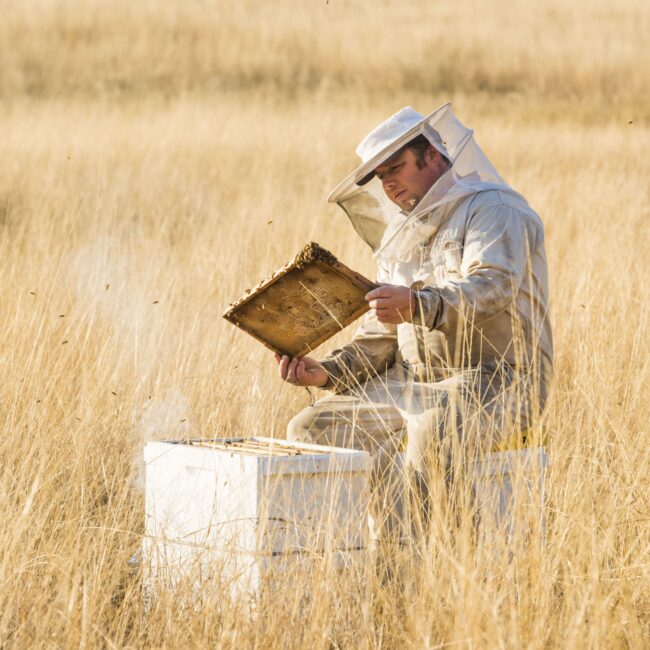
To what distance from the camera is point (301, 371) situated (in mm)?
4082

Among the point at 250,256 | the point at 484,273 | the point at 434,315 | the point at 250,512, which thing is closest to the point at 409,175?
the point at 484,273

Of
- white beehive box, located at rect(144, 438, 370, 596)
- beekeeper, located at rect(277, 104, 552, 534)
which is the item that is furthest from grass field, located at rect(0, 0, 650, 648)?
beekeeper, located at rect(277, 104, 552, 534)

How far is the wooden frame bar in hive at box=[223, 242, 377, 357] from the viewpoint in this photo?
3471 millimetres

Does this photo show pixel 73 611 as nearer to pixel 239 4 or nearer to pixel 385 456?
pixel 385 456

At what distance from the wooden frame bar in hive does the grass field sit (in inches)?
32.4

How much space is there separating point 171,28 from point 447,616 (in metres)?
17.8

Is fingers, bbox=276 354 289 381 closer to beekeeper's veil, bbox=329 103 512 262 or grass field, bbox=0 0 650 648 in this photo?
beekeeper's veil, bbox=329 103 512 262

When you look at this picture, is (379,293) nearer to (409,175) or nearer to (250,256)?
(409,175)

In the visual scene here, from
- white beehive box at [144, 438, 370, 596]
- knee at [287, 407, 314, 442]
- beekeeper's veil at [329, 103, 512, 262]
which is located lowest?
white beehive box at [144, 438, 370, 596]

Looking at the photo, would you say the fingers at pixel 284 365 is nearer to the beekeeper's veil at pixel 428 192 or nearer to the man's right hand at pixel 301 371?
the man's right hand at pixel 301 371

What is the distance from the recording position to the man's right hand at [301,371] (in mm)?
4078

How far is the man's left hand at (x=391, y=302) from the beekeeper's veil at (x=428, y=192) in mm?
514

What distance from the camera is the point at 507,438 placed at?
11.8 feet

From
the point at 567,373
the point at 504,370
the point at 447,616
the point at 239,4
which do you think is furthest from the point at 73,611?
the point at 239,4
